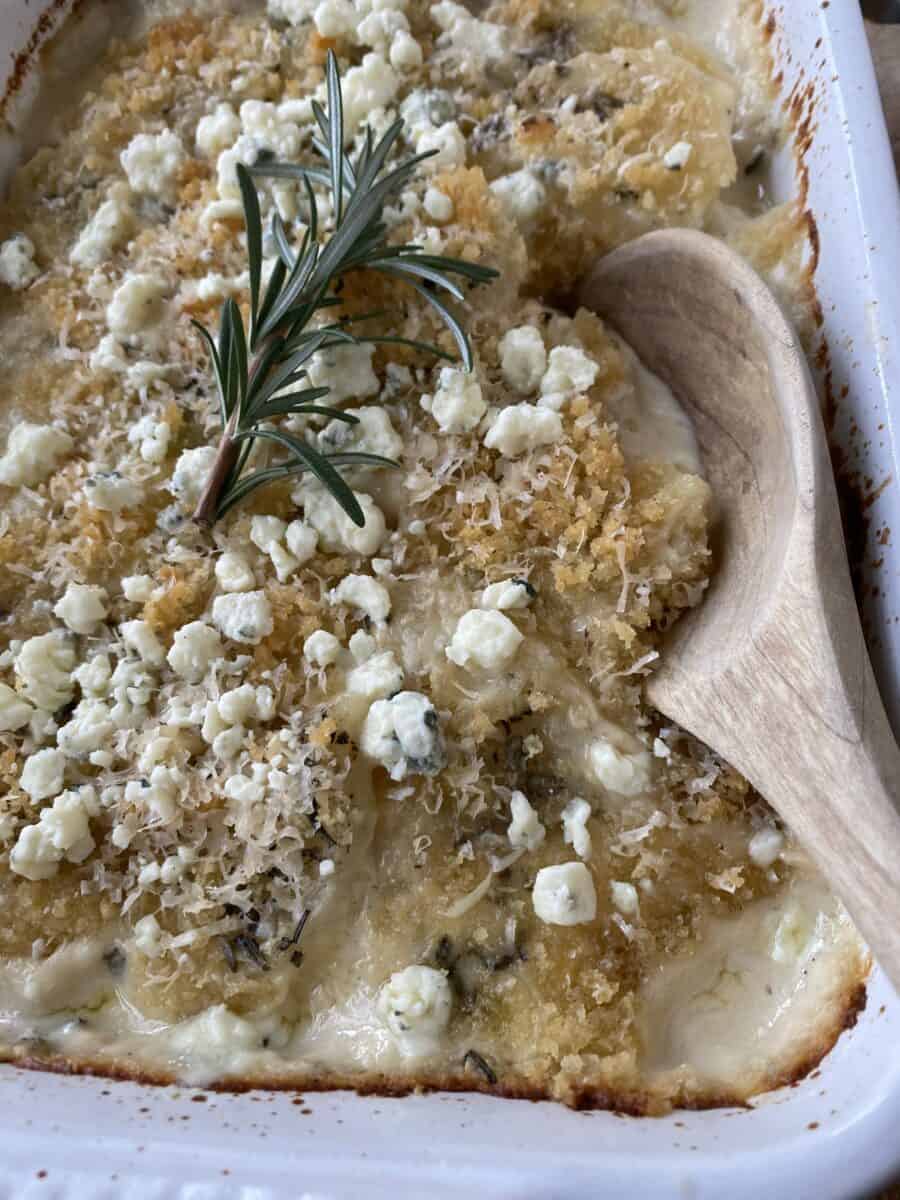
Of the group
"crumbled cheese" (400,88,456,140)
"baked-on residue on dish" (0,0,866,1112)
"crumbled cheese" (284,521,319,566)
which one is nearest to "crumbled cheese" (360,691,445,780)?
"baked-on residue on dish" (0,0,866,1112)

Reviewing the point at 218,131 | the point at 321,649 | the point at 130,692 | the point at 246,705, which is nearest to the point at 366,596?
the point at 321,649

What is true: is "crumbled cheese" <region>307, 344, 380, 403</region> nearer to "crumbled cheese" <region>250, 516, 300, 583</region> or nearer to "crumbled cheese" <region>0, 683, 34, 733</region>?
"crumbled cheese" <region>250, 516, 300, 583</region>

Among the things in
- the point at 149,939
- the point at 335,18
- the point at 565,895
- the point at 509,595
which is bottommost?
the point at 565,895

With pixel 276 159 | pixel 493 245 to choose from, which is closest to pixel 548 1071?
pixel 493 245

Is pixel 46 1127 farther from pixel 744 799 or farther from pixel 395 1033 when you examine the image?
pixel 744 799

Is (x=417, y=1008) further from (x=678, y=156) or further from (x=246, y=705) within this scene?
(x=678, y=156)

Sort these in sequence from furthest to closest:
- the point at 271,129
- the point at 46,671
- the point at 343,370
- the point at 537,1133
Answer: the point at 271,129 → the point at 343,370 → the point at 46,671 → the point at 537,1133
